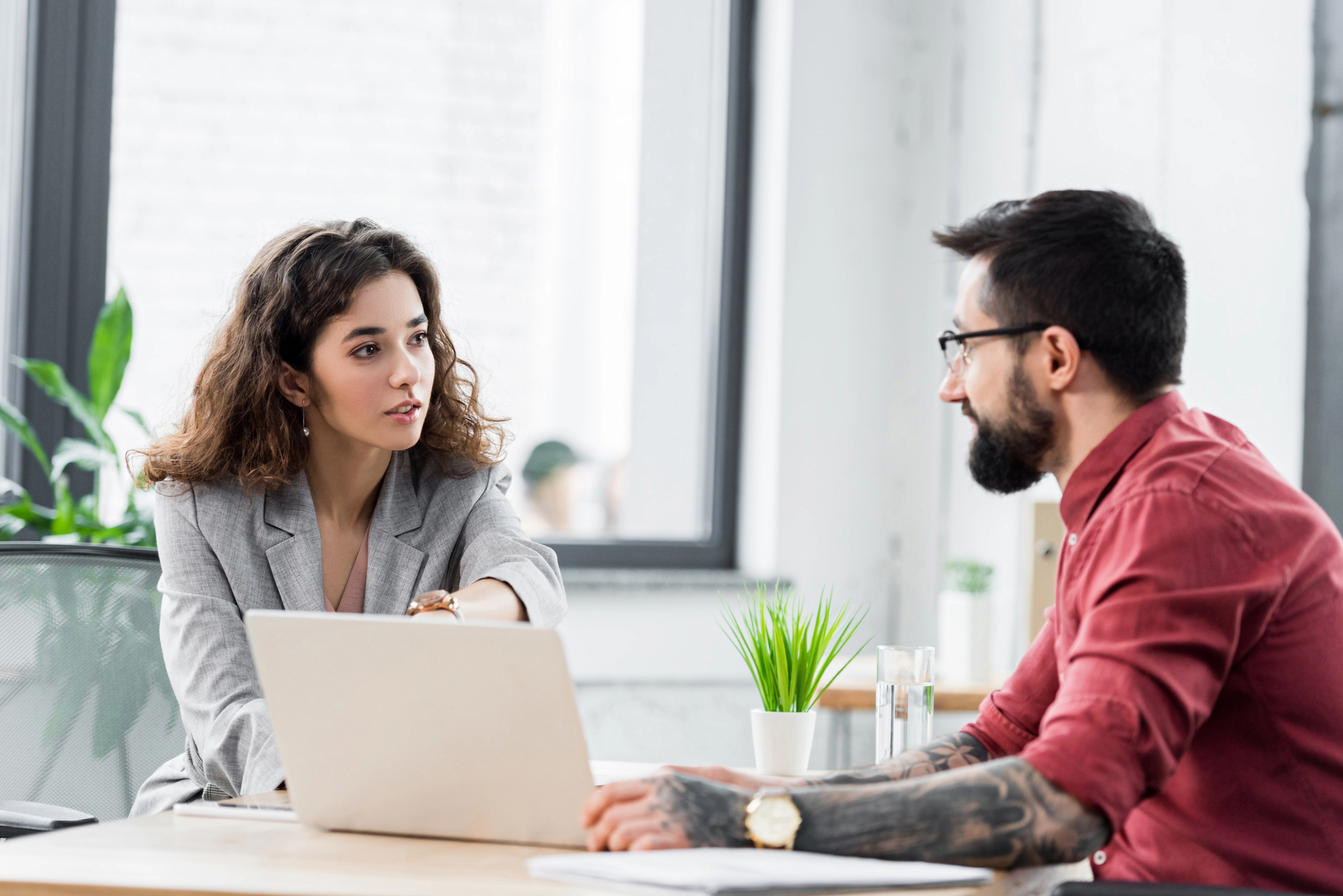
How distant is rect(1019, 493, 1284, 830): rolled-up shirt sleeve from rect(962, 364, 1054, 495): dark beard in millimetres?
195

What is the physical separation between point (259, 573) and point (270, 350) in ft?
1.07

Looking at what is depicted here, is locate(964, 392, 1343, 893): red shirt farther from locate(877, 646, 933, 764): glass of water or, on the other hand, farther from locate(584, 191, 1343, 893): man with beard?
locate(877, 646, 933, 764): glass of water

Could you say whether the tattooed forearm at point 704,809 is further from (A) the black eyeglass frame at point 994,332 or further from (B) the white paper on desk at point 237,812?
(A) the black eyeglass frame at point 994,332

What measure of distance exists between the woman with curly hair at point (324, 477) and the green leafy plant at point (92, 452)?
33.1 inches

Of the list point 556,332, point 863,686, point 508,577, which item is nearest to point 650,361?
point 556,332

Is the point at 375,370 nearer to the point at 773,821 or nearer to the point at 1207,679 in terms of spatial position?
the point at 773,821

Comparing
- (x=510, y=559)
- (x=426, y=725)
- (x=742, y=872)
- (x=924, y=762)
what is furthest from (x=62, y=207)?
(x=742, y=872)

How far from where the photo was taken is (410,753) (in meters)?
1.08

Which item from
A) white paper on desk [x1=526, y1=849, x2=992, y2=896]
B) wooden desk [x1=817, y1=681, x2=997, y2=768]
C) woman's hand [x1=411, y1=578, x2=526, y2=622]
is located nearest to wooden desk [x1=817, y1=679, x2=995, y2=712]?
wooden desk [x1=817, y1=681, x2=997, y2=768]

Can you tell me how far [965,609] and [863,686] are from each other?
1.13 feet

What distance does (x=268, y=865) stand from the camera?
39.0 inches

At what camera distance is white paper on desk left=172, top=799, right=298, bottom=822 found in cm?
119

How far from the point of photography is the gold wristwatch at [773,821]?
3.37 feet

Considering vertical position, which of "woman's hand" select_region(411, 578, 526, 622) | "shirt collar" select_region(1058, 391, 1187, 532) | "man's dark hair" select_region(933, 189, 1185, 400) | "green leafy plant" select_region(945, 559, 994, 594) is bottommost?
"green leafy plant" select_region(945, 559, 994, 594)
